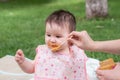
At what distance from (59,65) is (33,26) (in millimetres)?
4397

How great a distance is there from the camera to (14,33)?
6922mm

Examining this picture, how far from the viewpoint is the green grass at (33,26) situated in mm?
5789

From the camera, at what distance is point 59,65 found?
130 inches

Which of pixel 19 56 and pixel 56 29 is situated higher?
pixel 56 29

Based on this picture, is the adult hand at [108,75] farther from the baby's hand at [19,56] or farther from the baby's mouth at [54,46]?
the baby's hand at [19,56]

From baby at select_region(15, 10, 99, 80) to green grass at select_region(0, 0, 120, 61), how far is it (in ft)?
5.59

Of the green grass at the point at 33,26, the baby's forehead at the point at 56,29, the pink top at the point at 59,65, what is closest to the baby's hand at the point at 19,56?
the pink top at the point at 59,65

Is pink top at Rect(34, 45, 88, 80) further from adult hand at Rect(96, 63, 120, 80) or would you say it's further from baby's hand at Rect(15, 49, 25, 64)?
adult hand at Rect(96, 63, 120, 80)

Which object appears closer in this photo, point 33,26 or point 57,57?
point 57,57

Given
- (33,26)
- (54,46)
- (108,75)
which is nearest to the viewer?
(108,75)

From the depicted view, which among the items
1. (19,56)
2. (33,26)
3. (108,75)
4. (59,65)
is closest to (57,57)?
(59,65)

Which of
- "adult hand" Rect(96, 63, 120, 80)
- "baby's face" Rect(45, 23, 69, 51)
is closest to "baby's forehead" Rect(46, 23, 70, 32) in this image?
"baby's face" Rect(45, 23, 69, 51)

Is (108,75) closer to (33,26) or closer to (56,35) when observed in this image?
(56,35)

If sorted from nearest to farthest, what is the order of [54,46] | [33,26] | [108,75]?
[108,75]
[54,46]
[33,26]
